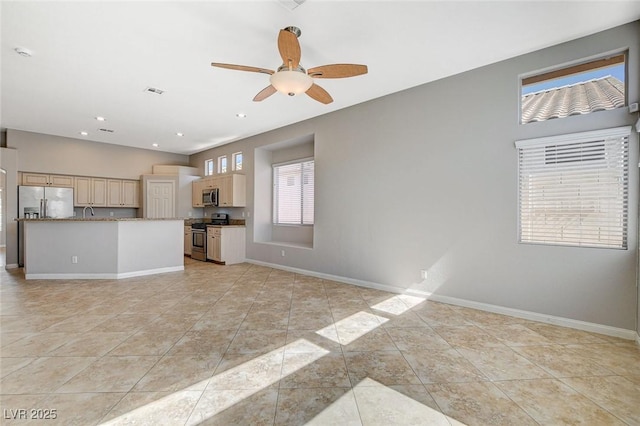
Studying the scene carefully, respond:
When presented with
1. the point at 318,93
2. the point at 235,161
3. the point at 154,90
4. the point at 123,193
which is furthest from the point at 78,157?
the point at 318,93

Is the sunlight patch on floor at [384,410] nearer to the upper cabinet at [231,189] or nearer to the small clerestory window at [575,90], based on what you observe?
the small clerestory window at [575,90]

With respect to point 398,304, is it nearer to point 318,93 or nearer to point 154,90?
point 318,93

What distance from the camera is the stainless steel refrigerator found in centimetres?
629

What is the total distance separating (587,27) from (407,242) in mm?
3063

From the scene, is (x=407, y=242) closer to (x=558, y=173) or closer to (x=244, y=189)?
(x=558, y=173)

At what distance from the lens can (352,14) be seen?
8.59ft

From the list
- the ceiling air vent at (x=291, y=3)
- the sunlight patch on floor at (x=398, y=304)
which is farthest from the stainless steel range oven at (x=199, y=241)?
the ceiling air vent at (x=291, y=3)

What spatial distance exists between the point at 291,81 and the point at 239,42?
2.78 ft

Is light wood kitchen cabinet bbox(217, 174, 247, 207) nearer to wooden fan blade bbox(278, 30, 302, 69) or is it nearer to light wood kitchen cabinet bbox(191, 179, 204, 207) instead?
light wood kitchen cabinet bbox(191, 179, 204, 207)

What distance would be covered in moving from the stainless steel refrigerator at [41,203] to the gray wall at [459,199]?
6.41 m

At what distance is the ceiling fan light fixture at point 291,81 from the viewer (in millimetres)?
2777

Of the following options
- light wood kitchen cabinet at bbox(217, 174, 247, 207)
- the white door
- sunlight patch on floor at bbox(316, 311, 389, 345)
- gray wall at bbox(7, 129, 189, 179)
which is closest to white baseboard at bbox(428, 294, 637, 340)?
sunlight patch on floor at bbox(316, 311, 389, 345)

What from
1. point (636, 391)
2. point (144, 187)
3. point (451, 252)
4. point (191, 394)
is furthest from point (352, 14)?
point (144, 187)

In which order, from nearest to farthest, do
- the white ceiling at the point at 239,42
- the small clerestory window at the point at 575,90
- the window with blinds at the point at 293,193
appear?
1. the white ceiling at the point at 239,42
2. the small clerestory window at the point at 575,90
3. the window with blinds at the point at 293,193
